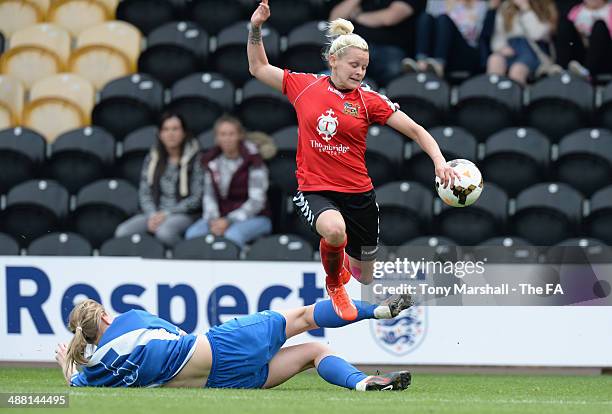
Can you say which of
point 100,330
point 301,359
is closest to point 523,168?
point 301,359

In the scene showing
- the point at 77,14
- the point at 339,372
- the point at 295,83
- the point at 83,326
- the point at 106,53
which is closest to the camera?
the point at 83,326

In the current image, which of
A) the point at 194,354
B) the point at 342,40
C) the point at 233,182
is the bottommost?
the point at 194,354

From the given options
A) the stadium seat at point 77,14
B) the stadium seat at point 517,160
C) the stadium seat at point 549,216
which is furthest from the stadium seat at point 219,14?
the stadium seat at point 549,216

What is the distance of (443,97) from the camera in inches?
500

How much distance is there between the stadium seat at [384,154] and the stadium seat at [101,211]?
2.25 metres

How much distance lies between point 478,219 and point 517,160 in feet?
2.73

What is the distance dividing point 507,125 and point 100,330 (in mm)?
6158

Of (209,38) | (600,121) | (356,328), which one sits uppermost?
(209,38)

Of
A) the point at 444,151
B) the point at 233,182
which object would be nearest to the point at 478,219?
the point at 444,151

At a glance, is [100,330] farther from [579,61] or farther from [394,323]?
[579,61]

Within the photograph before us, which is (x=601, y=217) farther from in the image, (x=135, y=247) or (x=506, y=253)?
(x=135, y=247)

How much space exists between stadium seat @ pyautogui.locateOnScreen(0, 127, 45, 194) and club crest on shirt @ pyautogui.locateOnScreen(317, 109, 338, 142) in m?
5.27

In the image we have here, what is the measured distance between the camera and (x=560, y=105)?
12547 millimetres

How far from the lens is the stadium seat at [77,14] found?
14578 millimetres
